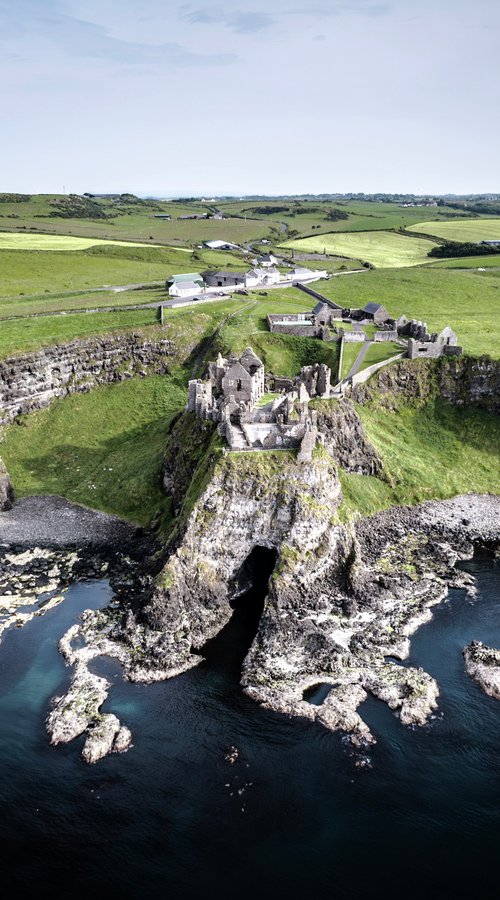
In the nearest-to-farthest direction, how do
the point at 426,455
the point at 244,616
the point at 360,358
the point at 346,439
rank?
1. the point at 244,616
2. the point at 346,439
3. the point at 426,455
4. the point at 360,358

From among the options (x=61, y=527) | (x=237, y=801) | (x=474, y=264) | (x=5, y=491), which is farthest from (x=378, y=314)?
(x=237, y=801)

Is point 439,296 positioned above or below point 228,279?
below

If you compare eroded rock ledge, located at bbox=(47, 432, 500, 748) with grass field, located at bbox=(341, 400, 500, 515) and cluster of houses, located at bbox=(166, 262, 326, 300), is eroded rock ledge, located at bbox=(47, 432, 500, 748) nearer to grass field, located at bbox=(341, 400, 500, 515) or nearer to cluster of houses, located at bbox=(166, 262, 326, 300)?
grass field, located at bbox=(341, 400, 500, 515)

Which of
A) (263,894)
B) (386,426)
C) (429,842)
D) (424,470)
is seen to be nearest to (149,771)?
(263,894)

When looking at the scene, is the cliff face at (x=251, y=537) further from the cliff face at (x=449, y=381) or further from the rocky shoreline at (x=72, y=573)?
the cliff face at (x=449, y=381)

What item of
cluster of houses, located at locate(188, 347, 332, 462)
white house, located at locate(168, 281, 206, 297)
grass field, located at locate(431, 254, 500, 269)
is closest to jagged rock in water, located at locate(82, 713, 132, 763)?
cluster of houses, located at locate(188, 347, 332, 462)

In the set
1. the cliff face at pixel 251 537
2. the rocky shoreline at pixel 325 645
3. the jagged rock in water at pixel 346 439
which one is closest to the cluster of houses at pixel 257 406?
the cliff face at pixel 251 537

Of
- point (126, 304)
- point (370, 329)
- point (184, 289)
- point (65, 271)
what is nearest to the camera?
point (370, 329)

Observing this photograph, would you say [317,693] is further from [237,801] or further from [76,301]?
[76,301]
